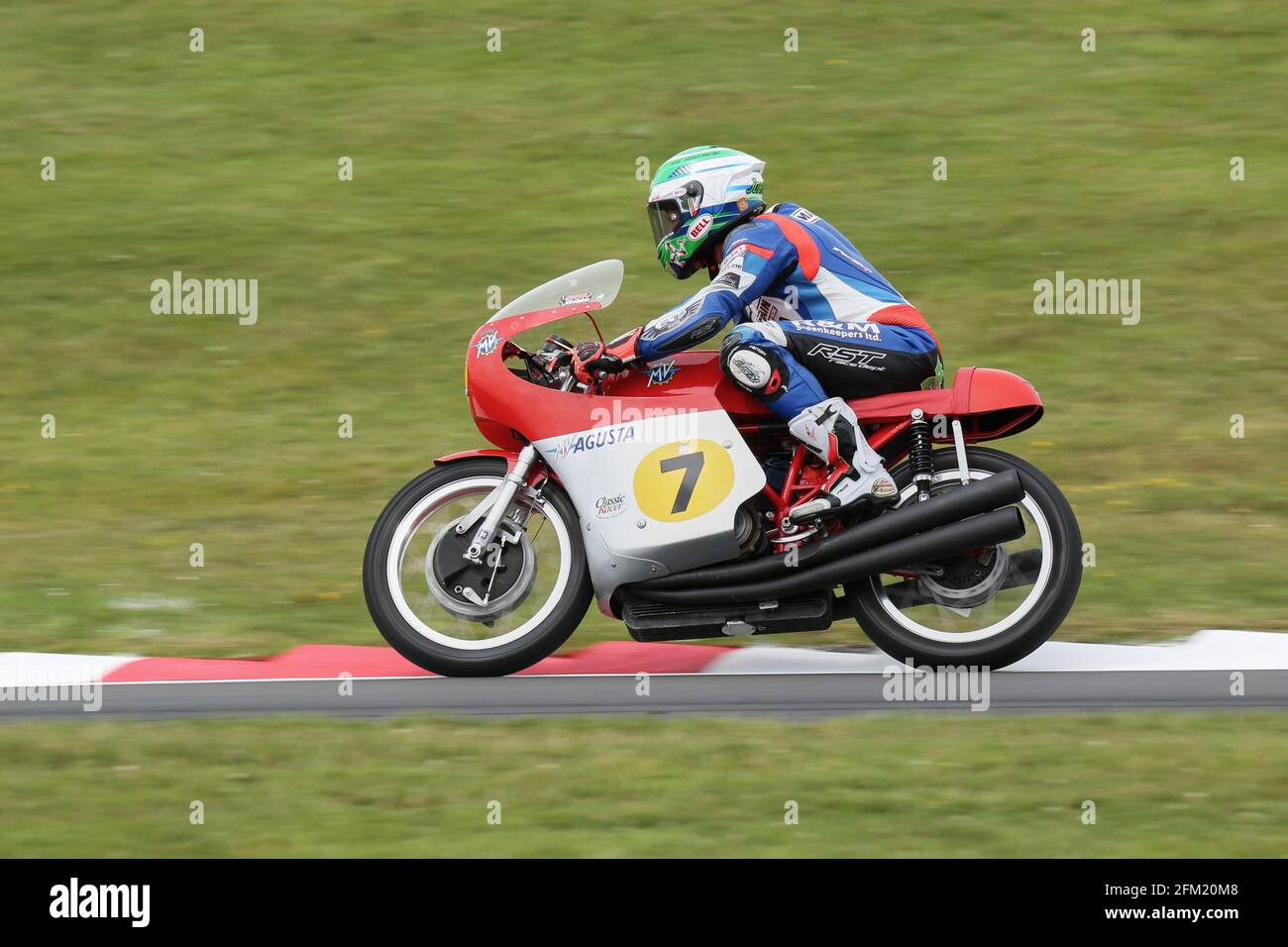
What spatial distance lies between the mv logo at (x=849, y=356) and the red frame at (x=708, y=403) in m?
0.14

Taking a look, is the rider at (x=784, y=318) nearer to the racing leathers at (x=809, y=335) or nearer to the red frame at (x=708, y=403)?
the racing leathers at (x=809, y=335)

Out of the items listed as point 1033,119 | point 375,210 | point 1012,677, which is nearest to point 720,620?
point 1012,677

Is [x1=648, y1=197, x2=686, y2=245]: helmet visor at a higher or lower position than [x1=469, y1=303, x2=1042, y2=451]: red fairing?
higher

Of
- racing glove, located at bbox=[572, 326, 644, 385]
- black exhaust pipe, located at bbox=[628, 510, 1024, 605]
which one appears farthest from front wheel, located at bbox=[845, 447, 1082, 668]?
racing glove, located at bbox=[572, 326, 644, 385]

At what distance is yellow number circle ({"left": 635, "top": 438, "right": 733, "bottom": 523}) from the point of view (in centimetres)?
676

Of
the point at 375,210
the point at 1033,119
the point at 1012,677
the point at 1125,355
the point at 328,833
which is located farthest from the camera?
the point at 1033,119

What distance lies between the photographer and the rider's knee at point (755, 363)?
6668 mm

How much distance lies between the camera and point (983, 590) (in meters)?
6.86

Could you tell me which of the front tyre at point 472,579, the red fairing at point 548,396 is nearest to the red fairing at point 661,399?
the red fairing at point 548,396

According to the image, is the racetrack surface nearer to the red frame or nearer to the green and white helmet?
the red frame

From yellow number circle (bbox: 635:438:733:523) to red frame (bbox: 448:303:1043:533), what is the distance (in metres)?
0.18

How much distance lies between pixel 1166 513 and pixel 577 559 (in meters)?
3.99

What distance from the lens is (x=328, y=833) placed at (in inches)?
203
